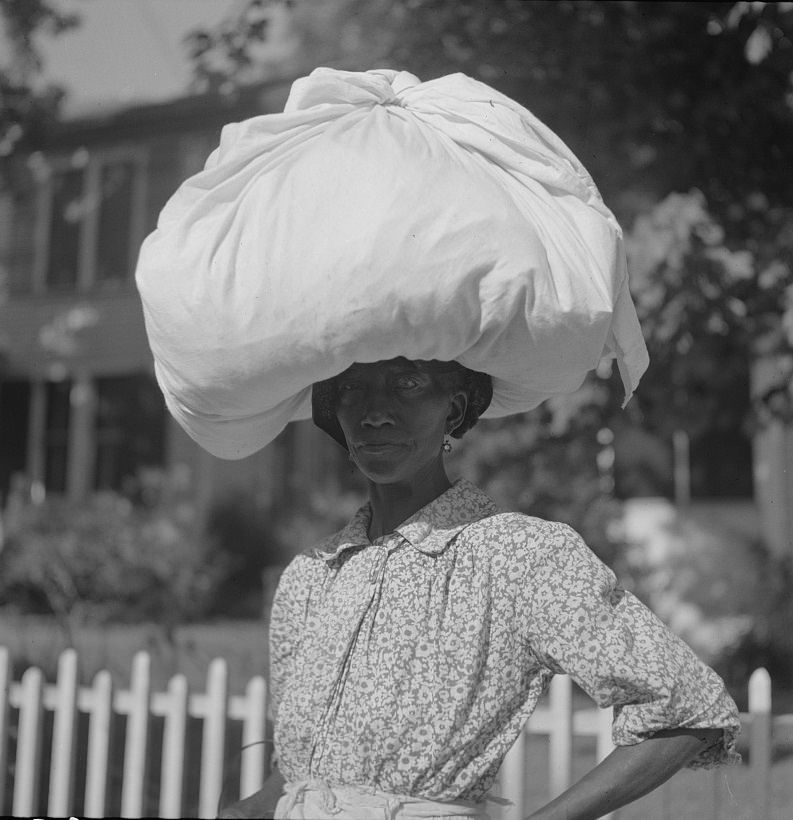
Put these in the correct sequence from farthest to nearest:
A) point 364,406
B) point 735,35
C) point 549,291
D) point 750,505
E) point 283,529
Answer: point 283,529
point 750,505
point 735,35
point 364,406
point 549,291

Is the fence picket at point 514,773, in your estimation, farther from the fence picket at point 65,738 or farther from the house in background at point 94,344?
the house in background at point 94,344

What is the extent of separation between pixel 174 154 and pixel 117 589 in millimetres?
5078

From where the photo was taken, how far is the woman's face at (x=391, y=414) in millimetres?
2006

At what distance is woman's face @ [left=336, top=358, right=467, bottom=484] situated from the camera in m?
2.01

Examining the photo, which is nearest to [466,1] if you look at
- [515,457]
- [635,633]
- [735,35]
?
[735,35]

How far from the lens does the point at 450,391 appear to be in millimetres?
2074

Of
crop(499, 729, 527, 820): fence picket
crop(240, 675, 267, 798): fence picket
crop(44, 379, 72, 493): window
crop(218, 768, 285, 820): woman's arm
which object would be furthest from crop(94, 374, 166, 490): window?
crop(218, 768, 285, 820): woman's arm

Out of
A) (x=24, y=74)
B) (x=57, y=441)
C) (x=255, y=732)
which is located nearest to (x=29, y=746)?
(x=255, y=732)

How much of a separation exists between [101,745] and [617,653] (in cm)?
314

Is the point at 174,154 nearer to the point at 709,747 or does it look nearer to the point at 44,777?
the point at 44,777

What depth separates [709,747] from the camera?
182 centimetres

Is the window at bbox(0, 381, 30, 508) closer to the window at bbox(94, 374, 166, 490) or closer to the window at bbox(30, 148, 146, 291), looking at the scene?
the window at bbox(94, 374, 166, 490)

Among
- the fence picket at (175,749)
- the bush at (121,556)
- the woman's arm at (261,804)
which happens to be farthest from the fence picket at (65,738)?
the bush at (121,556)

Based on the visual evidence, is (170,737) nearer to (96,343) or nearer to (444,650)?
(444,650)
